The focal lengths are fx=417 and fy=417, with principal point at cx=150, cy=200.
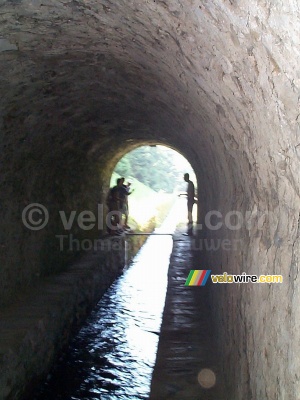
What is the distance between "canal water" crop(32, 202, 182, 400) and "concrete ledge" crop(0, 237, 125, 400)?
0.23m

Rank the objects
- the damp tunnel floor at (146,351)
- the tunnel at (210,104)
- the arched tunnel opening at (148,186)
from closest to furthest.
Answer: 1. the tunnel at (210,104)
2. the damp tunnel floor at (146,351)
3. the arched tunnel opening at (148,186)

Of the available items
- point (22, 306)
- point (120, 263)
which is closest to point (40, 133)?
point (22, 306)

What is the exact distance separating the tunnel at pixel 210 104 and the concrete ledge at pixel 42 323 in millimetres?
428

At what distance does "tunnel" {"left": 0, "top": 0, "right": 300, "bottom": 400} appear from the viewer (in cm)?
178

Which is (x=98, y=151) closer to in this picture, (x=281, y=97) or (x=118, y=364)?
(x=118, y=364)

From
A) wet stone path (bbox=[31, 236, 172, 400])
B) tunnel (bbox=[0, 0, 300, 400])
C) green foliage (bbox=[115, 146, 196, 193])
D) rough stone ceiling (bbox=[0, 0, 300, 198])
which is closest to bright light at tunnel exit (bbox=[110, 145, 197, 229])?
green foliage (bbox=[115, 146, 196, 193])

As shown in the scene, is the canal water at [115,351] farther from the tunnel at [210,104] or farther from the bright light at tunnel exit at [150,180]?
the bright light at tunnel exit at [150,180]

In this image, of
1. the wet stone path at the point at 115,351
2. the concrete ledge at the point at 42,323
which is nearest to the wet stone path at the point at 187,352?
the wet stone path at the point at 115,351

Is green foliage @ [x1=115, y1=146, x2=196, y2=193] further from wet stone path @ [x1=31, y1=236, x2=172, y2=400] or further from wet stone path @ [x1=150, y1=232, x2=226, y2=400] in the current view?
wet stone path @ [x1=150, y1=232, x2=226, y2=400]

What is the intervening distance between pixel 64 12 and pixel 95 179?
8.36 metres

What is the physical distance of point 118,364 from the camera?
6.02 m

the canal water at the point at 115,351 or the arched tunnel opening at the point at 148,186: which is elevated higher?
the arched tunnel opening at the point at 148,186

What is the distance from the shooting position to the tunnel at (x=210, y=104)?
70.0 inches

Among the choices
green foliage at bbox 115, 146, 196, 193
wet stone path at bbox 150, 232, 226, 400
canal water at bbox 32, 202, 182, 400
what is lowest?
canal water at bbox 32, 202, 182, 400
